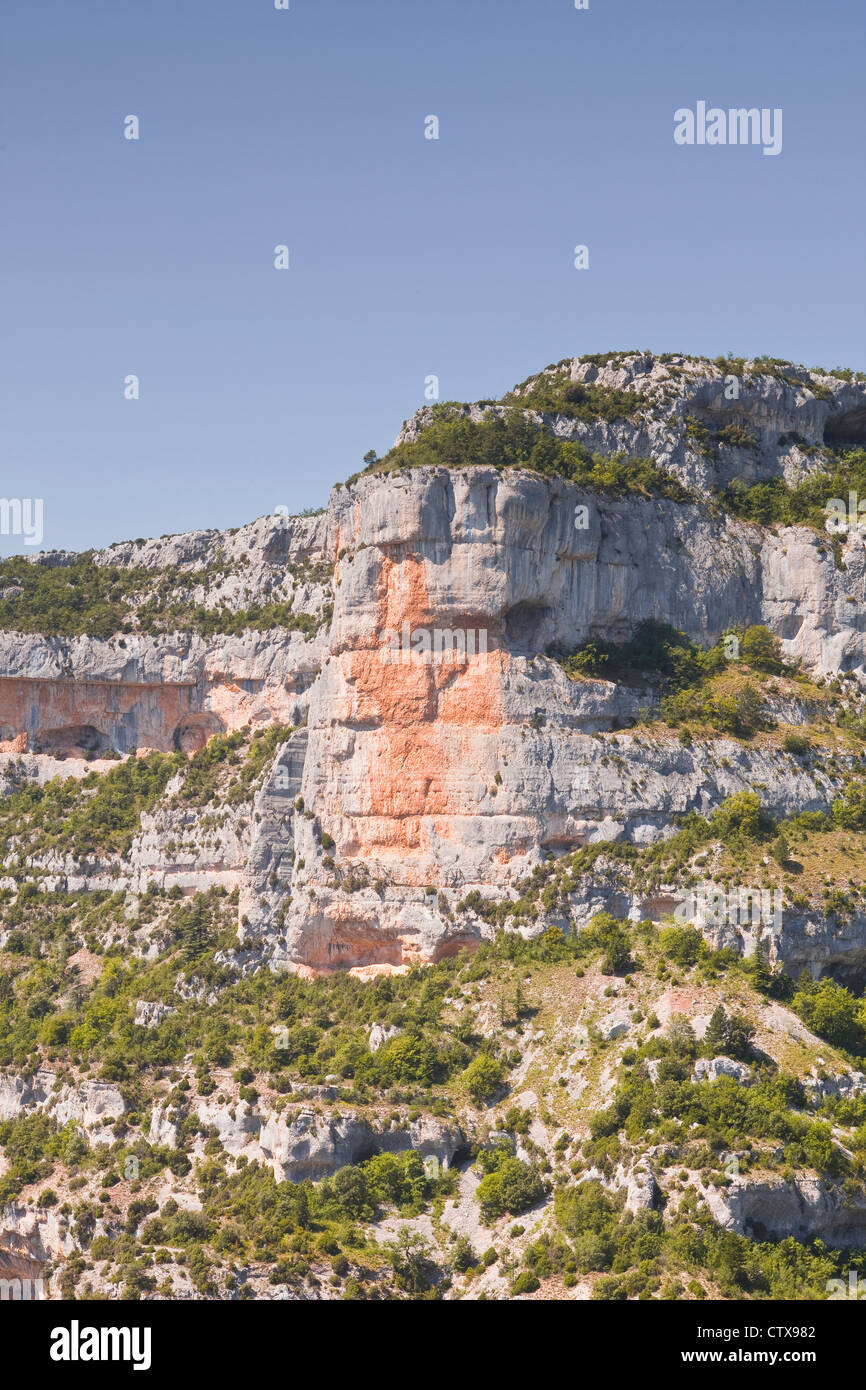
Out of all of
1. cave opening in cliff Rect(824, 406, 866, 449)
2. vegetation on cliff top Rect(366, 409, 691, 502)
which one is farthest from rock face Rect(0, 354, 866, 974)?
vegetation on cliff top Rect(366, 409, 691, 502)

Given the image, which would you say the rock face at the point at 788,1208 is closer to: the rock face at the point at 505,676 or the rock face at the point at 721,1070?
the rock face at the point at 721,1070

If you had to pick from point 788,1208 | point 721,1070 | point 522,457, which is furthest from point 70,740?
point 788,1208

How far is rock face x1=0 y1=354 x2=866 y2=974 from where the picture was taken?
66.6 meters

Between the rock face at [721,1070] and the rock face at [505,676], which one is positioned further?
the rock face at [505,676]

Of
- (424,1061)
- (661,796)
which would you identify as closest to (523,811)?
(661,796)

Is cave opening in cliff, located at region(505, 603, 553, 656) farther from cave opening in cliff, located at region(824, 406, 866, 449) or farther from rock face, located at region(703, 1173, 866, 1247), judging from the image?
rock face, located at region(703, 1173, 866, 1247)

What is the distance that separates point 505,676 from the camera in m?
67.8

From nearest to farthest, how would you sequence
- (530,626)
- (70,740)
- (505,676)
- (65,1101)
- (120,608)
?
1. (65,1101)
2. (505,676)
3. (530,626)
4. (70,740)
5. (120,608)

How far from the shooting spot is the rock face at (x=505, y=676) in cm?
6662

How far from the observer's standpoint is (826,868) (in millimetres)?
61969

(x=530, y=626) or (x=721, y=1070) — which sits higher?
(x=530, y=626)

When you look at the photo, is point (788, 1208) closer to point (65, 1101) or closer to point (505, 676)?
point (505, 676)

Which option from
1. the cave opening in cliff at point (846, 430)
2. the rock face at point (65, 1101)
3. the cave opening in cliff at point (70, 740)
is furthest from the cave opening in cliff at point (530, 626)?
the cave opening in cliff at point (70, 740)

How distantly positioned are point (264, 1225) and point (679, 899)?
2137cm
